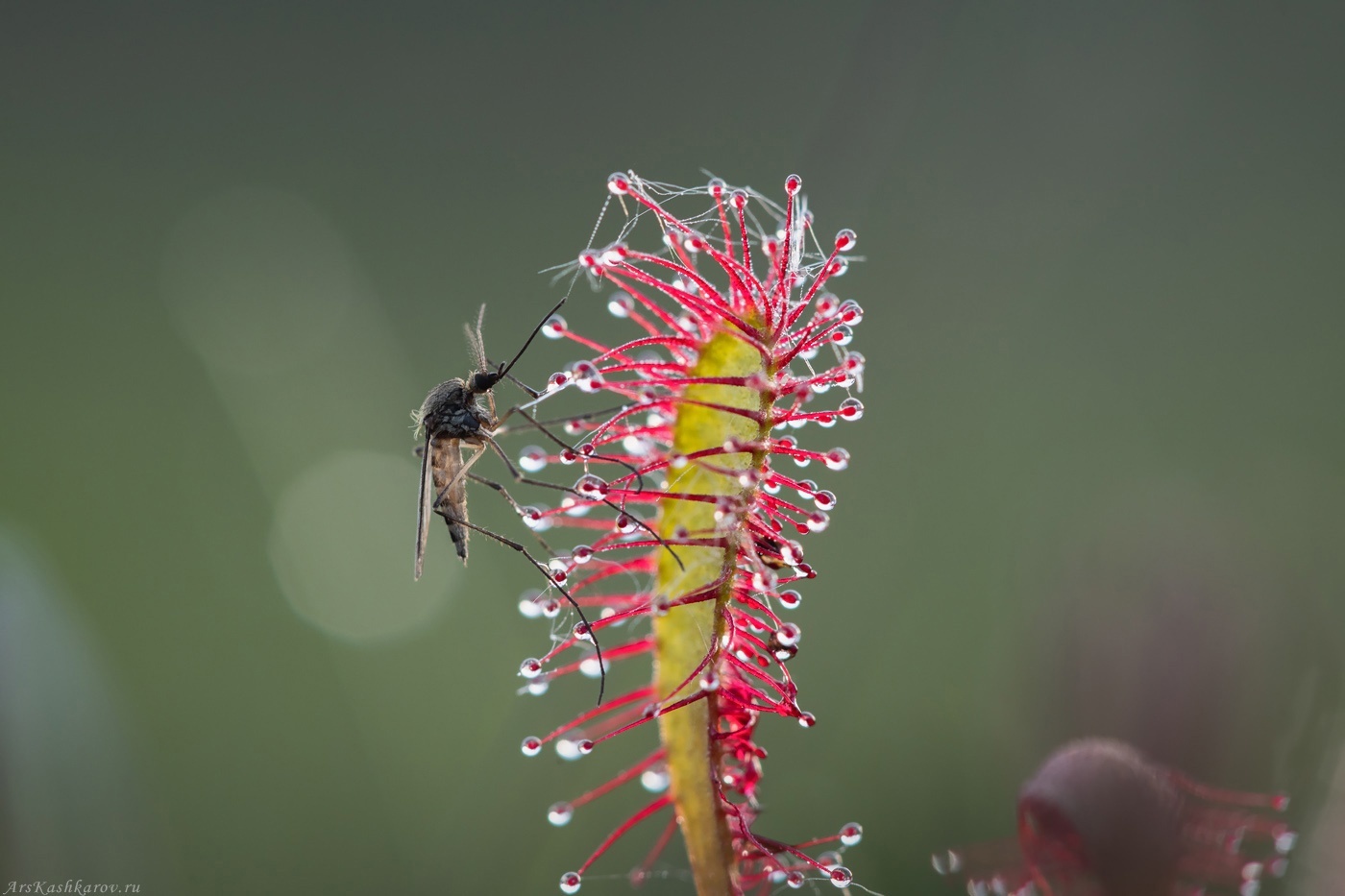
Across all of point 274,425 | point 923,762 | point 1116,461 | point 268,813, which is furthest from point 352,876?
point 1116,461

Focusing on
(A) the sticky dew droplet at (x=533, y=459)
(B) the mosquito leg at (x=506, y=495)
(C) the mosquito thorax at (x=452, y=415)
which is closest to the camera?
(A) the sticky dew droplet at (x=533, y=459)

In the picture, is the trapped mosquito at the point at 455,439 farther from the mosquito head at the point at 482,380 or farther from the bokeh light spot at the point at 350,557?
the bokeh light spot at the point at 350,557

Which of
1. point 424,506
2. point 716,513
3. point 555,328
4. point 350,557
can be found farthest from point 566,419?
point 350,557

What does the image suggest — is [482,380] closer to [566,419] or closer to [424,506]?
[424,506]

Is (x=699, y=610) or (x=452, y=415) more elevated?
(x=452, y=415)

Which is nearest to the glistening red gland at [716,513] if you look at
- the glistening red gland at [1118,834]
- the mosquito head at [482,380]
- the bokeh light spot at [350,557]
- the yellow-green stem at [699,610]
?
the yellow-green stem at [699,610]

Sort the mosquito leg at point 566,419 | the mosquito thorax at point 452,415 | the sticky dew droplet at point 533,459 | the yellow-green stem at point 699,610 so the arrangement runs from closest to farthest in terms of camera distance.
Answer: the yellow-green stem at point 699,610, the sticky dew droplet at point 533,459, the mosquito leg at point 566,419, the mosquito thorax at point 452,415

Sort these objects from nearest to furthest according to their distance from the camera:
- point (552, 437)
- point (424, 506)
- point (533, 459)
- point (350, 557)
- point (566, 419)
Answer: point (533, 459)
point (566, 419)
point (552, 437)
point (424, 506)
point (350, 557)

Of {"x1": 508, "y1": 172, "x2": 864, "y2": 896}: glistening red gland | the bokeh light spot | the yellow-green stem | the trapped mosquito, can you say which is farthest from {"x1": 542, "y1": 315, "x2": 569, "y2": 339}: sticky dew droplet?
the bokeh light spot
